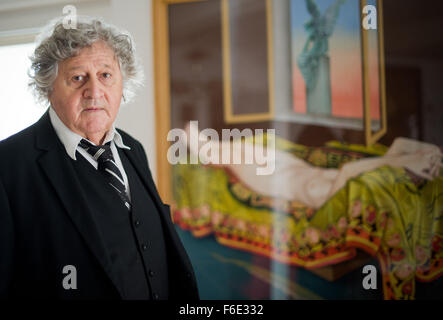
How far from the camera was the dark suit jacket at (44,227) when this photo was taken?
3.44ft

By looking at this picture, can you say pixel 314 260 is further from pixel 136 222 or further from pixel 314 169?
pixel 136 222

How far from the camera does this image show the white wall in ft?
4.69

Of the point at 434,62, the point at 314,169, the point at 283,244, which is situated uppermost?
the point at 434,62

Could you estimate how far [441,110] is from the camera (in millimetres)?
1545

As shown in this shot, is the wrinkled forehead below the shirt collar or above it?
above

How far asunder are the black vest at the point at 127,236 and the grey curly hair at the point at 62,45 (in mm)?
261

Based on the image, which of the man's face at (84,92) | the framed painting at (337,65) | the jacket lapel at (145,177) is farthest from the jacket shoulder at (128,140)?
the framed painting at (337,65)
